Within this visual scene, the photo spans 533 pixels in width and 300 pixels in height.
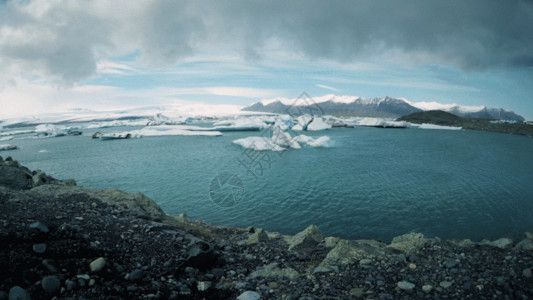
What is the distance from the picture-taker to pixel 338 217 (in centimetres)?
892

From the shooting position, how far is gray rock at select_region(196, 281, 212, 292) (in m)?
3.22

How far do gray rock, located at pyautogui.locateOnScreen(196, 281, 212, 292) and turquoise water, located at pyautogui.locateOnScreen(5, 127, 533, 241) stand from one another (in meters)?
4.88

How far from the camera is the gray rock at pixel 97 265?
2.90 metres

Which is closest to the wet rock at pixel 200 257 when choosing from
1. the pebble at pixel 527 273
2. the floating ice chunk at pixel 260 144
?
the pebble at pixel 527 273

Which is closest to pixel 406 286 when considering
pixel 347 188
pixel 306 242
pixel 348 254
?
pixel 348 254

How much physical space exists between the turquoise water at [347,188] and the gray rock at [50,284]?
20.3ft

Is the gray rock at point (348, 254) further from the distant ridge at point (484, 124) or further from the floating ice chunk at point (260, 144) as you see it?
the distant ridge at point (484, 124)

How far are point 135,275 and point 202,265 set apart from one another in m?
0.98

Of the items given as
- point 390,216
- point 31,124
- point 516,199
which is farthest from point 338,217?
point 31,124

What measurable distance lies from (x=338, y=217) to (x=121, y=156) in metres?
20.5

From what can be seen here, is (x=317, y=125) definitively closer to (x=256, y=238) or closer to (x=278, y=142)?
(x=278, y=142)

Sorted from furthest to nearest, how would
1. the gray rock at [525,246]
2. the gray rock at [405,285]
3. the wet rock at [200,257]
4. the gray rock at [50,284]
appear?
the gray rock at [525,246] < the wet rock at [200,257] < the gray rock at [405,285] < the gray rock at [50,284]

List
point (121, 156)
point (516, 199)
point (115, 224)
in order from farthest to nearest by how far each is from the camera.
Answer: point (121, 156)
point (516, 199)
point (115, 224)

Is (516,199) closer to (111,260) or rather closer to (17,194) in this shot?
(111,260)
